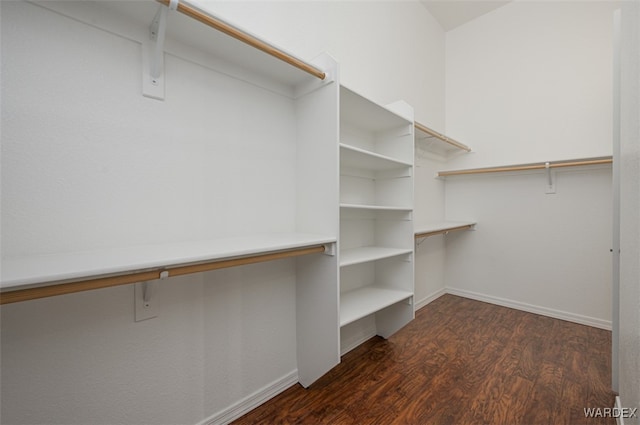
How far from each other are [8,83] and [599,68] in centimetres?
384

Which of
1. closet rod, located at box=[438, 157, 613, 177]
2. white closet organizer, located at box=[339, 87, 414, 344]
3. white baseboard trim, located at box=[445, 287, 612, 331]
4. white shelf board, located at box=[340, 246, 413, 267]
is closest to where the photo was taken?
white shelf board, located at box=[340, 246, 413, 267]

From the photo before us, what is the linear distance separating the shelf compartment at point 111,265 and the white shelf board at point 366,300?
2.25 ft

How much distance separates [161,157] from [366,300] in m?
1.45

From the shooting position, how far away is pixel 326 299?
1355 millimetres

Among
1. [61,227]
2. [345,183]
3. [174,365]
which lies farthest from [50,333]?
[345,183]

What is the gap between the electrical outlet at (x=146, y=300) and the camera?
38.8 inches

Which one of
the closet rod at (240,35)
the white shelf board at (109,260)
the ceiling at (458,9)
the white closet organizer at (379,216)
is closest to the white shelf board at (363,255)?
the white closet organizer at (379,216)

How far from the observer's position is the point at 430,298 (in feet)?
9.21

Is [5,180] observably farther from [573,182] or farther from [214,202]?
[573,182]

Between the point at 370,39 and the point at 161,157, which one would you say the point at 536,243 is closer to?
the point at 370,39

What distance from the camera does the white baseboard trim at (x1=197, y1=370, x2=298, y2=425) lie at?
1215 mm

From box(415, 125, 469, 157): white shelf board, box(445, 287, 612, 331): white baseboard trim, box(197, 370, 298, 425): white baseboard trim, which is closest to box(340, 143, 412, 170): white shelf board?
box(415, 125, 469, 157): white shelf board

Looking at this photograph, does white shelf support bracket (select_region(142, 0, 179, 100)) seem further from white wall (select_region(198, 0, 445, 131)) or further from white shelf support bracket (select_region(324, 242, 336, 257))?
white shelf support bracket (select_region(324, 242, 336, 257))

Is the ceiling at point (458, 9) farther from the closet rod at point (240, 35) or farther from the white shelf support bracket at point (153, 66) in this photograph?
the white shelf support bracket at point (153, 66)
